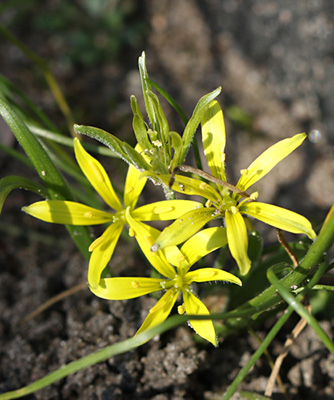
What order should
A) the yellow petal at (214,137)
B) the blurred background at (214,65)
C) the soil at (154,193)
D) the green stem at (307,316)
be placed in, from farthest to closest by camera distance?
the blurred background at (214,65) < the soil at (154,193) < the yellow petal at (214,137) < the green stem at (307,316)

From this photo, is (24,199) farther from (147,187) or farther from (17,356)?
(17,356)

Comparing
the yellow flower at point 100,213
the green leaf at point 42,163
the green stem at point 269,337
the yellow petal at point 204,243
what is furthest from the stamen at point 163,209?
the green stem at point 269,337

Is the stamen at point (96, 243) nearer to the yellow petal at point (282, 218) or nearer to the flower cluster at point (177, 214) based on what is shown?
the flower cluster at point (177, 214)

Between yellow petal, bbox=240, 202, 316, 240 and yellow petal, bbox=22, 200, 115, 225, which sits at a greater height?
yellow petal, bbox=240, 202, 316, 240

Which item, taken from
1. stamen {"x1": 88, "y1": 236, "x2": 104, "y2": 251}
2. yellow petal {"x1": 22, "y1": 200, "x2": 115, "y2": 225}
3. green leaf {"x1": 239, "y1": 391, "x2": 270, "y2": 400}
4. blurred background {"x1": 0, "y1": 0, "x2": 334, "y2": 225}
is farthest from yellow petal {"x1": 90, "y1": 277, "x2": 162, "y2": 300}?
blurred background {"x1": 0, "y1": 0, "x2": 334, "y2": 225}

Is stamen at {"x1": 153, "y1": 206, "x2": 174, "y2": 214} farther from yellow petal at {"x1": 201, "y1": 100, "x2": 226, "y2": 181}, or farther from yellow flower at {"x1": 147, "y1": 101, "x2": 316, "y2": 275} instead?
yellow petal at {"x1": 201, "y1": 100, "x2": 226, "y2": 181}

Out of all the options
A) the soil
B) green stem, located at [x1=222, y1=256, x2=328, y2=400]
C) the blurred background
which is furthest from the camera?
the blurred background

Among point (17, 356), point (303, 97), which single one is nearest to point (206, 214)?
point (17, 356)

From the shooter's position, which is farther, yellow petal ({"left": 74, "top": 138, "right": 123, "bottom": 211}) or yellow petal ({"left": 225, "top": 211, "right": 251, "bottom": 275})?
yellow petal ({"left": 74, "top": 138, "right": 123, "bottom": 211})
